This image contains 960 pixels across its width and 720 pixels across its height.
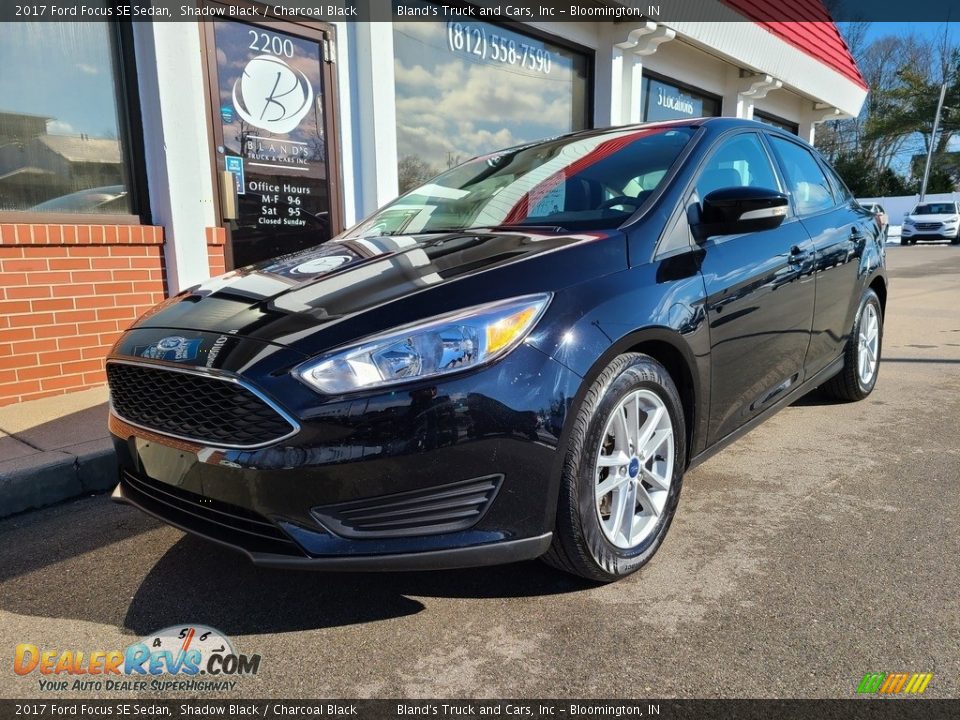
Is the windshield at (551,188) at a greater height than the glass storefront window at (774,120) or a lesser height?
lesser

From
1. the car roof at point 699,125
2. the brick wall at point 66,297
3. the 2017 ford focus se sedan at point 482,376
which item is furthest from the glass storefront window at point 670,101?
the 2017 ford focus se sedan at point 482,376

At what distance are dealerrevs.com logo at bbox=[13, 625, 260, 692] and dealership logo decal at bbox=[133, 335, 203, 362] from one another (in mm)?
815

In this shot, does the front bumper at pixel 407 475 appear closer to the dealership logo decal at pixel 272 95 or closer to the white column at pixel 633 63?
the dealership logo decal at pixel 272 95

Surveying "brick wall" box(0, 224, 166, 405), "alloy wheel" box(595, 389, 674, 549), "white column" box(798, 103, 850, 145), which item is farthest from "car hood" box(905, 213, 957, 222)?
"alloy wheel" box(595, 389, 674, 549)

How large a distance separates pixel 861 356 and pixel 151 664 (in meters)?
4.09

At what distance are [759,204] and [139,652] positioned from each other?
8.15 ft

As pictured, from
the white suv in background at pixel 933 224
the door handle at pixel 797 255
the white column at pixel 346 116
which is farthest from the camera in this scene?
the white suv in background at pixel 933 224

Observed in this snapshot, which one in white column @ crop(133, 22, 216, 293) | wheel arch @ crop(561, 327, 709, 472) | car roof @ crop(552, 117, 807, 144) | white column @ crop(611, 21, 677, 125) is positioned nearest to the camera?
wheel arch @ crop(561, 327, 709, 472)

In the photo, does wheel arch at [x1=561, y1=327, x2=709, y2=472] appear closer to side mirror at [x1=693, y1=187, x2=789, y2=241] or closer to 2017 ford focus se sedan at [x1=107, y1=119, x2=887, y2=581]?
2017 ford focus se sedan at [x1=107, y1=119, x2=887, y2=581]

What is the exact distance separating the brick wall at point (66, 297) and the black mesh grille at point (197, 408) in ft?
8.78

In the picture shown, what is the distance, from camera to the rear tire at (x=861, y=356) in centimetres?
418

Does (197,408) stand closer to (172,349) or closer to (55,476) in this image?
(172,349)

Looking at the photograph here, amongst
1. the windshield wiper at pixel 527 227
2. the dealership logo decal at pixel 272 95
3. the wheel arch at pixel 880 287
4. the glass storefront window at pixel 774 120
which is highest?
the glass storefront window at pixel 774 120

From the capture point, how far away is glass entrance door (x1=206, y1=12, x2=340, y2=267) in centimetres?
541
